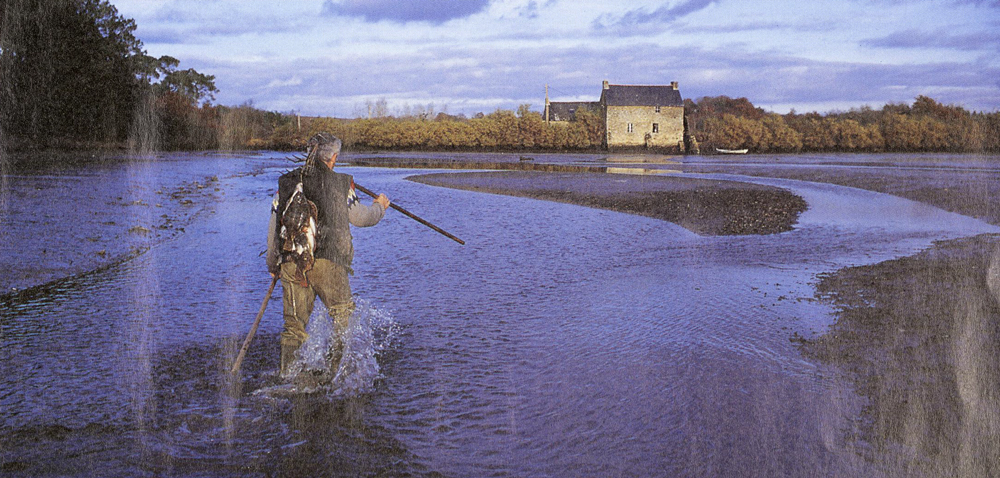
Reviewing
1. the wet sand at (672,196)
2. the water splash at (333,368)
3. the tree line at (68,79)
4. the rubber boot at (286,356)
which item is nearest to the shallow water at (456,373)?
the water splash at (333,368)

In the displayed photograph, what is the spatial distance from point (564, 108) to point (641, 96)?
49.2 feet

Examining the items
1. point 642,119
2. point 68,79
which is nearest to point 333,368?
point 68,79

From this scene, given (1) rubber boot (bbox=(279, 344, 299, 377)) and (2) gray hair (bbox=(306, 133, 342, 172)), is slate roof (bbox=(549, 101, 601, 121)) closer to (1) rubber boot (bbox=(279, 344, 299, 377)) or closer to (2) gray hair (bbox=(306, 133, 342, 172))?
(2) gray hair (bbox=(306, 133, 342, 172))

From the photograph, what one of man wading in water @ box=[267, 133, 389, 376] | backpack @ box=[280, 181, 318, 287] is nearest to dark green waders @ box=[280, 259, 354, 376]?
man wading in water @ box=[267, 133, 389, 376]

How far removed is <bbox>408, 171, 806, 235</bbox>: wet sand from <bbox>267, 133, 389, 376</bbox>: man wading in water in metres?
10.7

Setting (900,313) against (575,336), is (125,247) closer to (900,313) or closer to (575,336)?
(575,336)

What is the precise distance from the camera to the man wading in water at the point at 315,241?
5.50m

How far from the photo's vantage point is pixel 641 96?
95312 mm

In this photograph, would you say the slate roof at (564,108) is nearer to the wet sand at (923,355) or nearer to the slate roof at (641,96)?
the slate roof at (641,96)

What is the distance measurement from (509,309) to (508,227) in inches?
294

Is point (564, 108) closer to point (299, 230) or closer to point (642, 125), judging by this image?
point (642, 125)

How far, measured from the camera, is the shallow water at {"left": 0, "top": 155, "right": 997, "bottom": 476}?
4590mm

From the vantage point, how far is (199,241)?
13.7m

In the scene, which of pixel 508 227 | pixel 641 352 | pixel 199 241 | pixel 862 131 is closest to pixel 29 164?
pixel 199 241
